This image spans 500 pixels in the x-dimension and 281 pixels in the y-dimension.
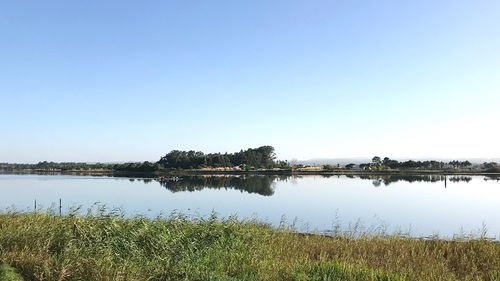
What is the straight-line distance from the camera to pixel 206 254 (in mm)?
9930

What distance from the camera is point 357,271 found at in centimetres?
870

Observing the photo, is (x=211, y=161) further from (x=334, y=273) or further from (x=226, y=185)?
(x=334, y=273)

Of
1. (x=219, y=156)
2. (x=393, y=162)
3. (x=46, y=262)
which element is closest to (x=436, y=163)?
(x=393, y=162)

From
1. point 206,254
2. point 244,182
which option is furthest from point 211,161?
point 206,254

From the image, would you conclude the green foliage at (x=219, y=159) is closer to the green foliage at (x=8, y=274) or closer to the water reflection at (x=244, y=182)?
the water reflection at (x=244, y=182)

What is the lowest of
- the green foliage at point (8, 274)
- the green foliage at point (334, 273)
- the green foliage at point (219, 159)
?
the green foliage at point (334, 273)


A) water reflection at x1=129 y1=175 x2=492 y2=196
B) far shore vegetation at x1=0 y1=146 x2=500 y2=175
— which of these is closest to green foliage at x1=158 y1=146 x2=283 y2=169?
far shore vegetation at x1=0 y1=146 x2=500 y2=175

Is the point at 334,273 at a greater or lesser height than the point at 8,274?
lesser

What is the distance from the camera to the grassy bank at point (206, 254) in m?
8.08

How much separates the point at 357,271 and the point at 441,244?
6.62 meters

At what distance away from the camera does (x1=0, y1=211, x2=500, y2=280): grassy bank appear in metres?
8.08

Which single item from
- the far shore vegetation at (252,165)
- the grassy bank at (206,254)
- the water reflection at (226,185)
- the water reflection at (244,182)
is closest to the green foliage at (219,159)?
the far shore vegetation at (252,165)

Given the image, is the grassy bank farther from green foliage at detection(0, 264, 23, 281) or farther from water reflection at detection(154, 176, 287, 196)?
water reflection at detection(154, 176, 287, 196)

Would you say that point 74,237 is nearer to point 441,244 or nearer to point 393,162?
point 441,244
